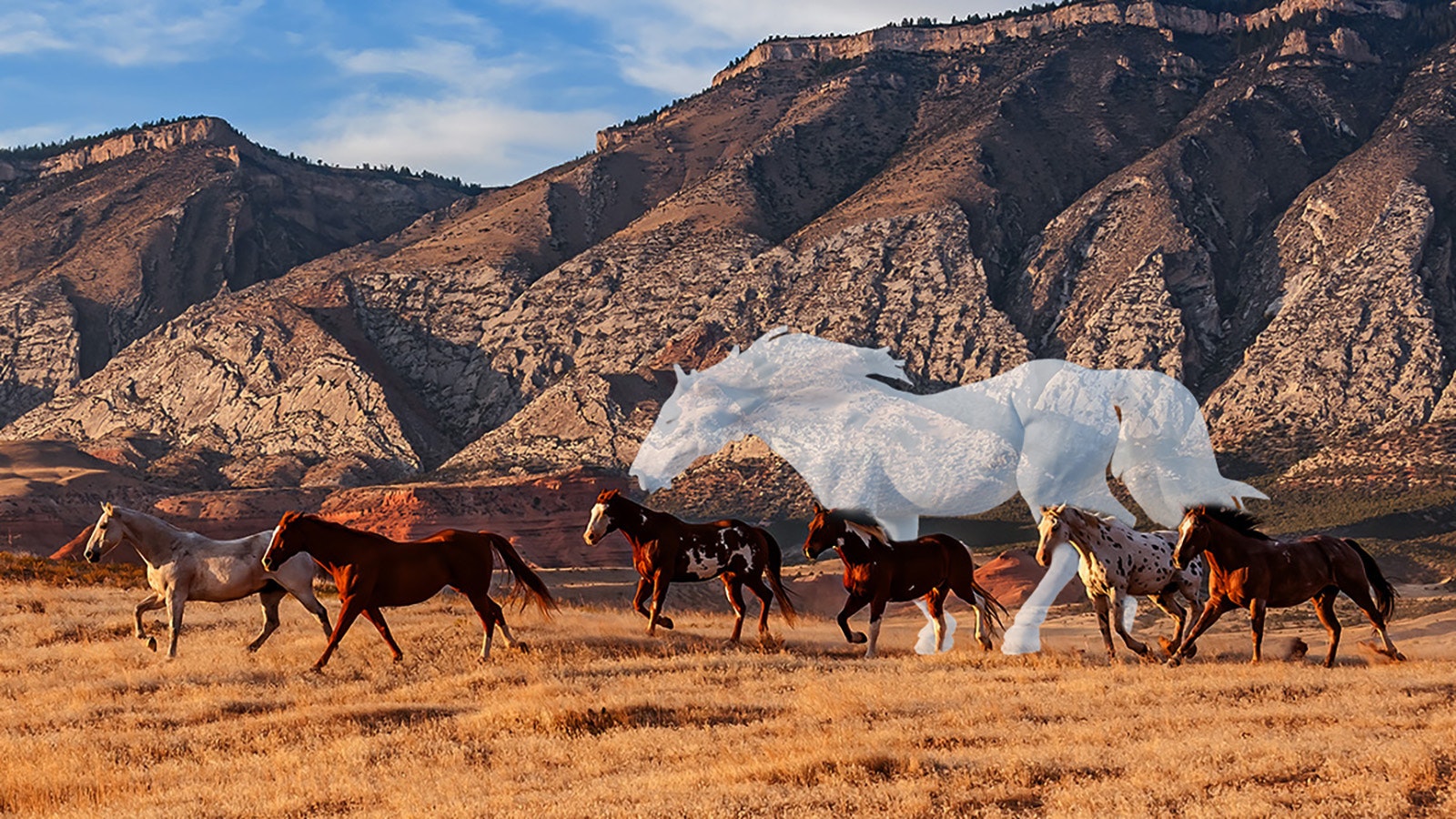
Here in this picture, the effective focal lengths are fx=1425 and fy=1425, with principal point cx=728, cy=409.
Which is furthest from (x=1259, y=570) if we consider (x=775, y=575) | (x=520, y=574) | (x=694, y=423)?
(x=694, y=423)

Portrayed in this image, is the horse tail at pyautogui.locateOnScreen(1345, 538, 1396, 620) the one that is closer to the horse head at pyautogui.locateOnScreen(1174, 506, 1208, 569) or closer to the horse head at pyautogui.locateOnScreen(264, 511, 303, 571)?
the horse head at pyautogui.locateOnScreen(1174, 506, 1208, 569)

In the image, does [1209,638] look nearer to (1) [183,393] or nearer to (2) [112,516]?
(2) [112,516]

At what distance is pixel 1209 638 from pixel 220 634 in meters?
13.6

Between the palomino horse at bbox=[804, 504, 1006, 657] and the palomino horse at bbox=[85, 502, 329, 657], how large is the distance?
5830 mm

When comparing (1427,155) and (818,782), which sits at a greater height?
(1427,155)

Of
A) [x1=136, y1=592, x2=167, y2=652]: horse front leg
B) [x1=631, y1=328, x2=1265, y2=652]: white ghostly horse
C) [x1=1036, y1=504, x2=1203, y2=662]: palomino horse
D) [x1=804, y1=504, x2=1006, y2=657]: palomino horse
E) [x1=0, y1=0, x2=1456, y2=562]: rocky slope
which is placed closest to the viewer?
[x1=1036, y1=504, x2=1203, y2=662]: palomino horse

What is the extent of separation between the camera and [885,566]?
17.1 meters

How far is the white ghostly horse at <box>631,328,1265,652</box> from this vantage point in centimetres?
2198

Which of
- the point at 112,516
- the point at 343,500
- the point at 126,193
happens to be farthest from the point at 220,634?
the point at 126,193

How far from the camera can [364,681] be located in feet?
48.6

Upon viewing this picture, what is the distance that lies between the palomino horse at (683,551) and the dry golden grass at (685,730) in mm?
735

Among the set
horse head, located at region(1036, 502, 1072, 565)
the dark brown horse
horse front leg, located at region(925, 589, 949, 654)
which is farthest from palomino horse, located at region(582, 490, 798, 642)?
horse head, located at region(1036, 502, 1072, 565)

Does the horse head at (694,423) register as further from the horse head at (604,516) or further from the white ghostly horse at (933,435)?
the horse head at (604,516)

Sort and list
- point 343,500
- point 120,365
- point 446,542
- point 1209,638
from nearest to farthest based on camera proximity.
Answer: point 446,542
point 1209,638
point 343,500
point 120,365
